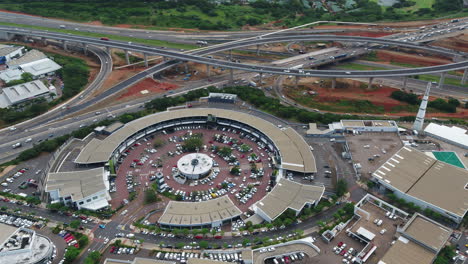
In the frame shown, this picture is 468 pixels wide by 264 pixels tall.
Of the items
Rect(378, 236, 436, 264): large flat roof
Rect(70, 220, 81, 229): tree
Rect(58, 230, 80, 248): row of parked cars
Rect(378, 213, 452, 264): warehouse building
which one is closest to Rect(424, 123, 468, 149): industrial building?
Rect(378, 213, 452, 264): warehouse building

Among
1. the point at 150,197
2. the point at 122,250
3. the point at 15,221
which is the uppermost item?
the point at 150,197

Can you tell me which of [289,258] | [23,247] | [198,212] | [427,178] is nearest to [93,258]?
[23,247]

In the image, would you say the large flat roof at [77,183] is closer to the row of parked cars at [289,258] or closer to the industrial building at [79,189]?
the industrial building at [79,189]

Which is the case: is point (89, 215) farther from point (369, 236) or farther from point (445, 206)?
point (445, 206)

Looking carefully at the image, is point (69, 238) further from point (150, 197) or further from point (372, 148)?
point (372, 148)

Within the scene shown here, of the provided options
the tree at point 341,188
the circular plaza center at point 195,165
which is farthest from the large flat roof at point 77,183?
the tree at point 341,188
